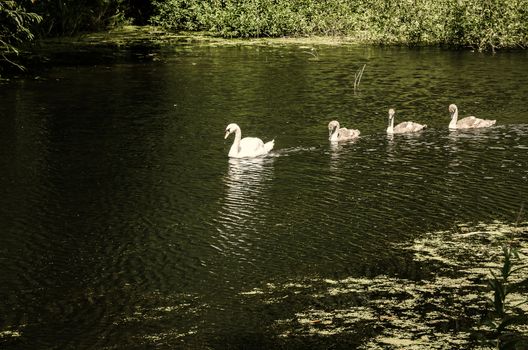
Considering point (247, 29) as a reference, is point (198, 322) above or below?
below

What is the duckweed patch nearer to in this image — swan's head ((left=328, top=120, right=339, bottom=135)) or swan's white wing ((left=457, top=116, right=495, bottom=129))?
swan's head ((left=328, top=120, right=339, bottom=135))

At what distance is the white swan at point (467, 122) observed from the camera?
656 inches

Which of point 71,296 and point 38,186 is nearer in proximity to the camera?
point 71,296

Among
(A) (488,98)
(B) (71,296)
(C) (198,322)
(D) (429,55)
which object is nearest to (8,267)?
(B) (71,296)

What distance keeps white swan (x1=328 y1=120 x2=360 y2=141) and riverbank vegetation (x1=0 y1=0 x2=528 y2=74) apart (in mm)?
11640

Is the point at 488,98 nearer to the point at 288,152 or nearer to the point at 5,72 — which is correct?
the point at 288,152

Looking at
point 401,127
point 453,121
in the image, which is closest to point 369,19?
point 453,121

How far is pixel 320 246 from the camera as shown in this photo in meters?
9.90

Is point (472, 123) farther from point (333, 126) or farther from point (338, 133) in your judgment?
point (333, 126)

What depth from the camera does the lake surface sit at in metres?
7.93

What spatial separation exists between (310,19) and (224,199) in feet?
74.8

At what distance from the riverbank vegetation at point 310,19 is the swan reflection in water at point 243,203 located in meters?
12.1

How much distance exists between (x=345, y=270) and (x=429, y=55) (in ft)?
64.8

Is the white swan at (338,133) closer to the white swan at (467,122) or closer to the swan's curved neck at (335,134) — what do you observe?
the swan's curved neck at (335,134)
